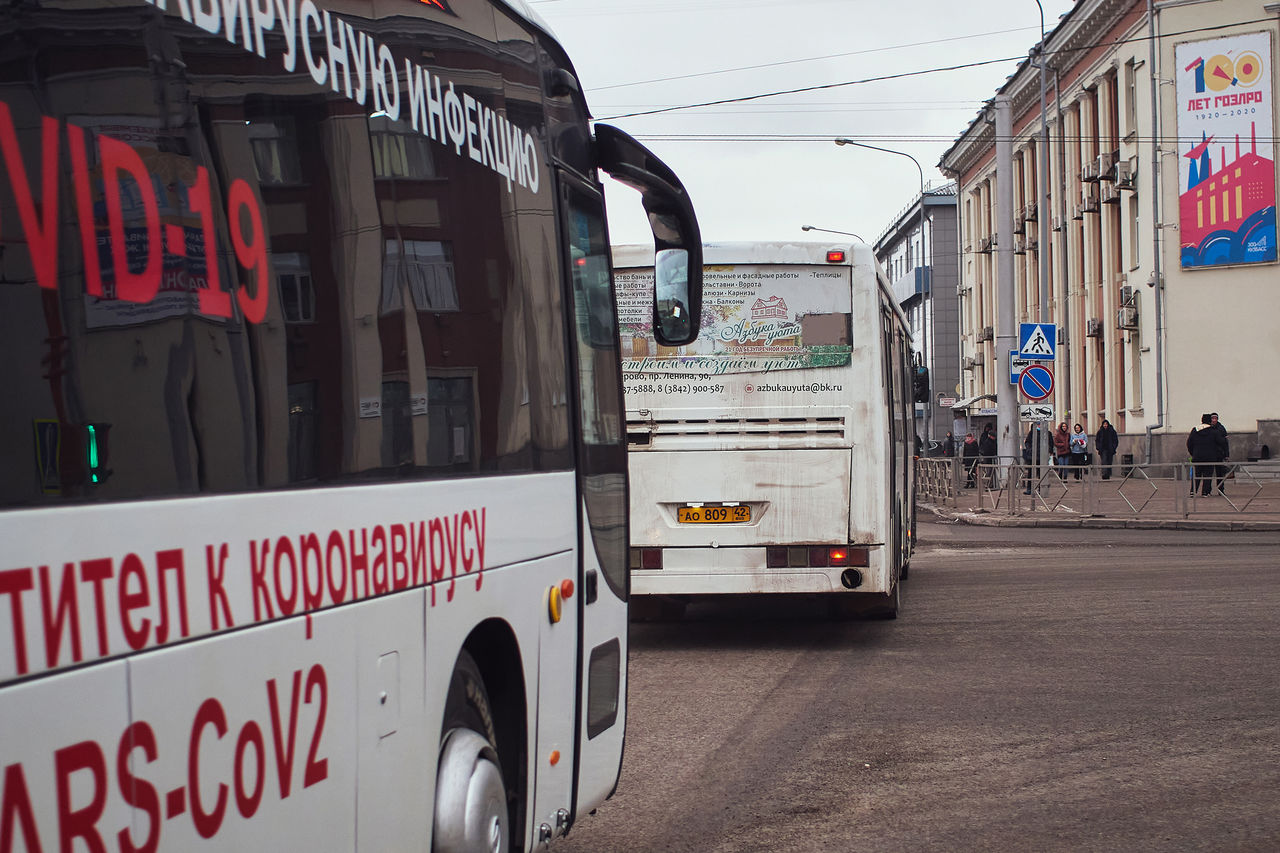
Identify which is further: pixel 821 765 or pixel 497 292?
pixel 821 765

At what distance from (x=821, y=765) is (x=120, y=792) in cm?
495

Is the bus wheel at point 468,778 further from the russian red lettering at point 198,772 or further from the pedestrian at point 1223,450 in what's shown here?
the pedestrian at point 1223,450

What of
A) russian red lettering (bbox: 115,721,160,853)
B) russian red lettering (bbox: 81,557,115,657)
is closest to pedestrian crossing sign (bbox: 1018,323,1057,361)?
russian red lettering (bbox: 115,721,160,853)

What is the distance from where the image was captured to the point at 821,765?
266 inches

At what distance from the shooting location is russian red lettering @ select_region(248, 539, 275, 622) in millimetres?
2551

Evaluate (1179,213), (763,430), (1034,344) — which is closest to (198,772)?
(763,430)

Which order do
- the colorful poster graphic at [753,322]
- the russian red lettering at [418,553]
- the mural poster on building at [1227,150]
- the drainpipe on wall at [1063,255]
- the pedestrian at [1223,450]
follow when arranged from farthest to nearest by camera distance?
the drainpipe on wall at [1063,255] → the mural poster on building at [1227,150] → the pedestrian at [1223,450] → the colorful poster graphic at [753,322] → the russian red lettering at [418,553]

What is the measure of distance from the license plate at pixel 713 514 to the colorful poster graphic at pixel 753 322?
0.95 metres

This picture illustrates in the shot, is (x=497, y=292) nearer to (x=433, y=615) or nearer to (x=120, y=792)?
(x=433, y=615)

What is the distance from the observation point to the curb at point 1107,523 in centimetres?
2397

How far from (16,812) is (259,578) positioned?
2.26 ft

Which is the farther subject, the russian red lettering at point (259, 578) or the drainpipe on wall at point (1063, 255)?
the drainpipe on wall at point (1063, 255)

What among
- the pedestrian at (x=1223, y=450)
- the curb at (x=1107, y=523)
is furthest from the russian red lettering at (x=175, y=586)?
the pedestrian at (x=1223, y=450)

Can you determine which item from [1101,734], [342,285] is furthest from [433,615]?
[1101,734]
